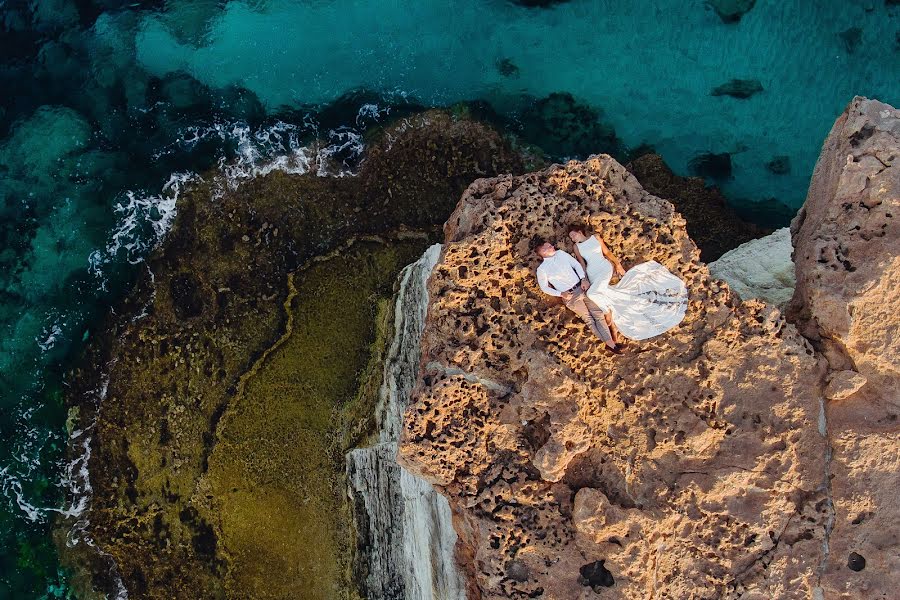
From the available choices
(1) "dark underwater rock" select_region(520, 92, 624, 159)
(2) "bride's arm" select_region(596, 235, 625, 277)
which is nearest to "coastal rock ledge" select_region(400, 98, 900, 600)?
(2) "bride's arm" select_region(596, 235, 625, 277)

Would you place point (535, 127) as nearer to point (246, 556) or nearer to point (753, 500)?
point (753, 500)

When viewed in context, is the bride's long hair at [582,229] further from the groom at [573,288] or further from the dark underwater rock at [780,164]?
the dark underwater rock at [780,164]

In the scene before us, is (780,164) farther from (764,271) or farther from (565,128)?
(565,128)

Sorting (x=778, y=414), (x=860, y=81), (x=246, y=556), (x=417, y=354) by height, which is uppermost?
(x=860, y=81)

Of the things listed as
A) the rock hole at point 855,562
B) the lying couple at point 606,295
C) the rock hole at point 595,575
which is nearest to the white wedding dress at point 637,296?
the lying couple at point 606,295

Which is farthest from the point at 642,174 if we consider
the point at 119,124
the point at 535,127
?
the point at 119,124

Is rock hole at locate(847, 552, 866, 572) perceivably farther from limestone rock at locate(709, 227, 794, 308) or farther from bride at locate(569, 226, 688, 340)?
bride at locate(569, 226, 688, 340)
